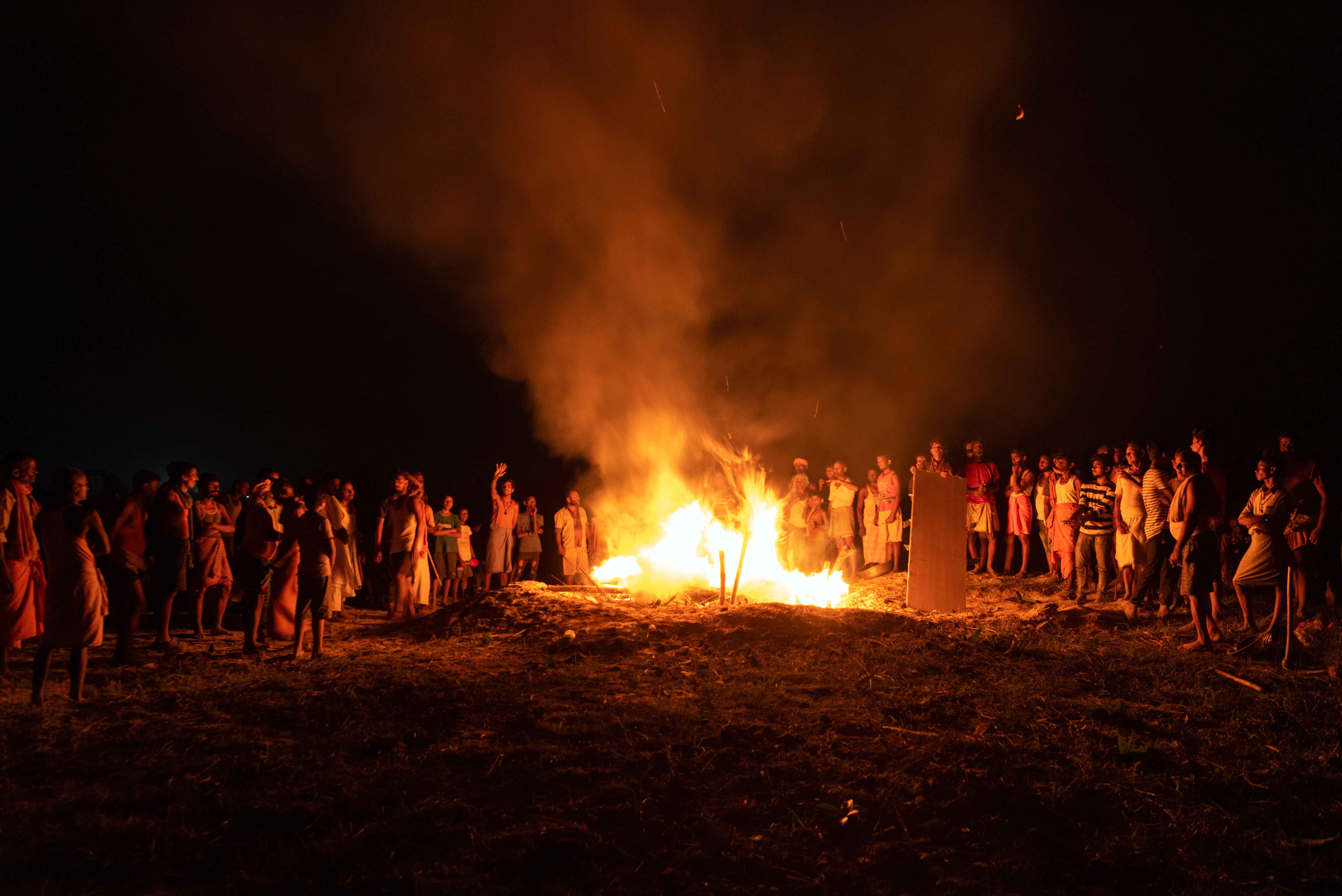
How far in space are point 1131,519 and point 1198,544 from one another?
71.5 inches

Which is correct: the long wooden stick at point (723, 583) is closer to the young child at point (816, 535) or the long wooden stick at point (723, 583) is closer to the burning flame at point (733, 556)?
the burning flame at point (733, 556)

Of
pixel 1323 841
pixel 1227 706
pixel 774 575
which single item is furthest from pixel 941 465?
pixel 1323 841

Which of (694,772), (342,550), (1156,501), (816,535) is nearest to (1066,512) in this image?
(1156,501)

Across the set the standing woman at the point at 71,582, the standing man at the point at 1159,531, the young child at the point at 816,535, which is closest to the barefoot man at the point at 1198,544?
the standing man at the point at 1159,531

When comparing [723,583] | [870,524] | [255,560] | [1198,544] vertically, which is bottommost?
[723,583]

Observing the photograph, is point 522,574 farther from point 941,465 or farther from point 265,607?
point 941,465

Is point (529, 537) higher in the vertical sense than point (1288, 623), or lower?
higher

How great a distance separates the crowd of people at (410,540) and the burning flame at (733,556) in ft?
1.39

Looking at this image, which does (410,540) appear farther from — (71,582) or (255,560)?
(71,582)

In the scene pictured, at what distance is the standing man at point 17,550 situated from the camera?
634cm

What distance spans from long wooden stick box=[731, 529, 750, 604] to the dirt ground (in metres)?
2.55

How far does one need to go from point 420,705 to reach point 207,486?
4814mm

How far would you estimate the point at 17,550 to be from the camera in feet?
20.7

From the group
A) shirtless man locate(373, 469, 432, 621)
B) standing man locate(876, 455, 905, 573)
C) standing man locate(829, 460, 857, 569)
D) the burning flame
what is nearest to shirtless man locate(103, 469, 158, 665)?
shirtless man locate(373, 469, 432, 621)
